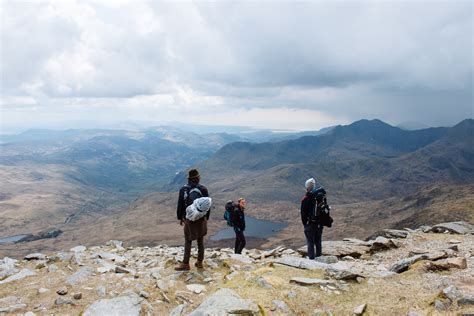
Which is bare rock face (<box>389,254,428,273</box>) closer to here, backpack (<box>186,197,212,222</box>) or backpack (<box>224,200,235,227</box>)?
backpack (<box>186,197,212,222</box>)

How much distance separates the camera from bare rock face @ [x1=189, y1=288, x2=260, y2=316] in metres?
10.8

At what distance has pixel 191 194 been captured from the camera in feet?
49.4

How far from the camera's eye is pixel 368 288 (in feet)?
41.7

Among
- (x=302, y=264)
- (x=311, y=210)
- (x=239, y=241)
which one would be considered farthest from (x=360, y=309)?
(x=239, y=241)

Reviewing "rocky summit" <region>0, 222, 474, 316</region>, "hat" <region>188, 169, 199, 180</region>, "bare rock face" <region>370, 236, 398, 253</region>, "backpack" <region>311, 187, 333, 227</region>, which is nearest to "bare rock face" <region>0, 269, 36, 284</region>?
"rocky summit" <region>0, 222, 474, 316</region>

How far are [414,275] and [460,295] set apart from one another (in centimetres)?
303

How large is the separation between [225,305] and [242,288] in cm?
157

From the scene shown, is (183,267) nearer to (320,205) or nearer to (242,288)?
(242,288)

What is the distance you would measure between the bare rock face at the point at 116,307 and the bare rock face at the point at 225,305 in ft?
7.60

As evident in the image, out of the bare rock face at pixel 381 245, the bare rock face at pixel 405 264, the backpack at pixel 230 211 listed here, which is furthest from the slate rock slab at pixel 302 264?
the bare rock face at pixel 381 245

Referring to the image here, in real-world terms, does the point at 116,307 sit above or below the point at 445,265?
below

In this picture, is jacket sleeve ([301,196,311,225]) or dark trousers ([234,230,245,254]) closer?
jacket sleeve ([301,196,311,225])

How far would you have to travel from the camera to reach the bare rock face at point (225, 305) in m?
10.8

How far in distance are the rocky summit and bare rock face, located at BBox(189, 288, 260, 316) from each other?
1.2 inches
